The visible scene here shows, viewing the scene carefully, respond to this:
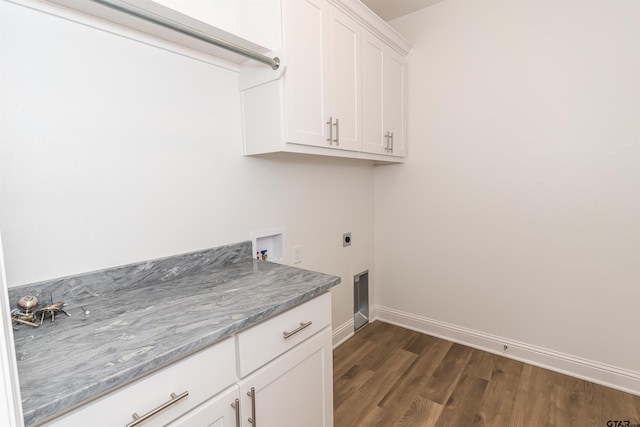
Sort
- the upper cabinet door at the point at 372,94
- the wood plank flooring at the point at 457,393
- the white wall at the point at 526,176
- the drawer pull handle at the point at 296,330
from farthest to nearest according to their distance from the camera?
the upper cabinet door at the point at 372,94 → the white wall at the point at 526,176 → the wood plank flooring at the point at 457,393 → the drawer pull handle at the point at 296,330

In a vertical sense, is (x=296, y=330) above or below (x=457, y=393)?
above

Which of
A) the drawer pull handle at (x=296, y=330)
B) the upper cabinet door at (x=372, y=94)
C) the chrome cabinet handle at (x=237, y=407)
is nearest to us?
the chrome cabinet handle at (x=237, y=407)

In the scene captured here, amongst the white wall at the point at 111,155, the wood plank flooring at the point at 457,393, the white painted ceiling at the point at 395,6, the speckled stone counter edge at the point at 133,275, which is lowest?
the wood plank flooring at the point at 457,393

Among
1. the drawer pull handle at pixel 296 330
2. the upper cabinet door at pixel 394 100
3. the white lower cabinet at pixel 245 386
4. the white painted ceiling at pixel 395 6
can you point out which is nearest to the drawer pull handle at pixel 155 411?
the white lower cabinet at pixel 245 386

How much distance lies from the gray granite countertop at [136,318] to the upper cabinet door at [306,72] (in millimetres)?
700

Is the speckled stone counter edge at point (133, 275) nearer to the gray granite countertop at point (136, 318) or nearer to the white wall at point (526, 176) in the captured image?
the gray granite countertop at point (136, 318)

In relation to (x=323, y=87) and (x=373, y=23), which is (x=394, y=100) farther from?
(x=323, y=87)

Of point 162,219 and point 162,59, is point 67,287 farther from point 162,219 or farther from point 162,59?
point 162,59

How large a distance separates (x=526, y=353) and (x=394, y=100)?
2.04 m

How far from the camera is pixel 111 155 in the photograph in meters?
1.18

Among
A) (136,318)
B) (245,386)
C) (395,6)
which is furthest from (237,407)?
(395,6)

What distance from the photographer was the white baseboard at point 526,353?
1.89 m

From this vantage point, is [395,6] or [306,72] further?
[395,6]

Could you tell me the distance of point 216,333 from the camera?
0.87 meters
